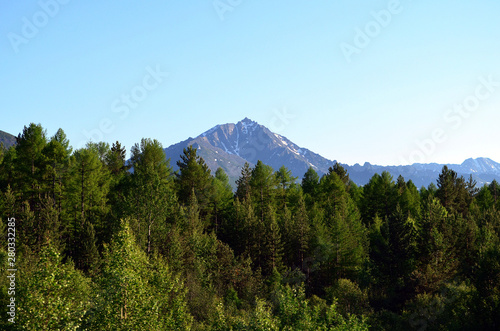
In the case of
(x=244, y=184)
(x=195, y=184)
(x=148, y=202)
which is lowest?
(x=148, y=202)

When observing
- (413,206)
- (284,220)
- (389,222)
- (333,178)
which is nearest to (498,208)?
(413,206)

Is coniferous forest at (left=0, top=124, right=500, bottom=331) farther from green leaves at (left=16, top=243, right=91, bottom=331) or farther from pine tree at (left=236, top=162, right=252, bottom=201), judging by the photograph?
green leaves at (left=16, top=243, right=91, bottom=331)

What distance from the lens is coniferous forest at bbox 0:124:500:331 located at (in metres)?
31.1

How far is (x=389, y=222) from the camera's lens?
5216 cm

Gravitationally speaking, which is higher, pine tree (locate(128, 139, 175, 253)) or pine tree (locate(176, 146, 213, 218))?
pine tree (locate(176, 146, 213, 218))

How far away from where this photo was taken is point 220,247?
57.3 m

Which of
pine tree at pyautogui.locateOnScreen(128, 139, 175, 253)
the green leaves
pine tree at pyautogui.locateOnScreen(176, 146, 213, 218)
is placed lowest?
the green leaves

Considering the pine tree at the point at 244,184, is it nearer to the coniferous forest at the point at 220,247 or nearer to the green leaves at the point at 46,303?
the coniferous forest at the point at 220,247

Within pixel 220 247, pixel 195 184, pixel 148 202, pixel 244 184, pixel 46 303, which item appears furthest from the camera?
pixel 244 184

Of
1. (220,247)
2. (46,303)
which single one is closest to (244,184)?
(220,247)

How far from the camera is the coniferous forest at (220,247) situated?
102ft

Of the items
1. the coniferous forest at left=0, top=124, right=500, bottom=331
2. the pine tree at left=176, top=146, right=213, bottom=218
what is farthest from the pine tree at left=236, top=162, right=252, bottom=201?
the pine tree at left=176, top=146, right=213, bottom=218

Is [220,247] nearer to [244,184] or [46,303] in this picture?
[244,184]

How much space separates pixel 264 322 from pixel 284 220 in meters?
45.0
